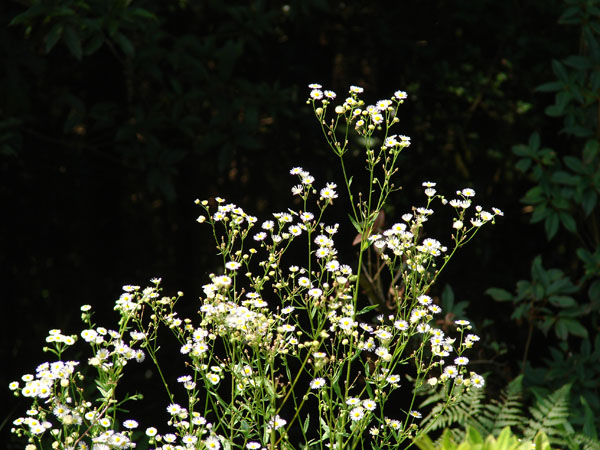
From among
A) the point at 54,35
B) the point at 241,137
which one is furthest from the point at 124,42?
the point at 241,137

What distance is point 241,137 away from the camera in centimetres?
339

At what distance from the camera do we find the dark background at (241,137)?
342 cm

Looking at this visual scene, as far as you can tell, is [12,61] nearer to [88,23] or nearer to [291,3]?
[88,23]

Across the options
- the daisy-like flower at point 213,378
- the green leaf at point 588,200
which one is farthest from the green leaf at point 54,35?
the green leaf at point 588,200

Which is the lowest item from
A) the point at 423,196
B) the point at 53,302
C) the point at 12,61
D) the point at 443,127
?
the point at 53,302

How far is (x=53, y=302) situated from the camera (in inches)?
154

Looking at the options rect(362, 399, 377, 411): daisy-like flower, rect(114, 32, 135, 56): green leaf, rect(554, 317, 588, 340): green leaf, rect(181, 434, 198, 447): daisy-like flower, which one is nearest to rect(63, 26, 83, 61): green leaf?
rect(114, 32, 135, 56): green leaf

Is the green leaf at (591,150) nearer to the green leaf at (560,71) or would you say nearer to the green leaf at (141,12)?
the green leaf at (560,71)

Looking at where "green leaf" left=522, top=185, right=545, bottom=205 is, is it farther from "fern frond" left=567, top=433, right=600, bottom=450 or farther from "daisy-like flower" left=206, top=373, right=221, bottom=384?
"daisy-like flower" left=206, top=373, right=221, bottom=384

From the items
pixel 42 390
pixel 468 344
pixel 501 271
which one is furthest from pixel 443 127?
pixel 42 390

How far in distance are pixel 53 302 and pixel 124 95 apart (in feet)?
3.69

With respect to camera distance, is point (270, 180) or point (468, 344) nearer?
point (468, 344)

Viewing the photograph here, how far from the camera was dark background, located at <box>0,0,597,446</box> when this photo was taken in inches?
134

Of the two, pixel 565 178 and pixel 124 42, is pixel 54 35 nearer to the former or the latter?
pixel 124 42
